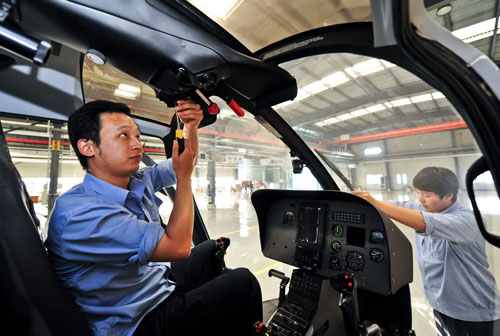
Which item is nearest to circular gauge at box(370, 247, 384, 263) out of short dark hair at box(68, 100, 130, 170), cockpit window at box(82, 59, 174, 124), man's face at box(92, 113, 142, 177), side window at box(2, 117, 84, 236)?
man's face at box(92, 113, 142, 177)

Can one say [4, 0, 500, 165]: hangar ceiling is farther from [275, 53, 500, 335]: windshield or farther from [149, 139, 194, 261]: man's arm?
[149, 139, 194, 261]: man's arm

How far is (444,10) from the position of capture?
887 mm

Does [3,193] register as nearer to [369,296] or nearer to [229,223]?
[369,296]

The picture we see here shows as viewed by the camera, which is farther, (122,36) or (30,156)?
(30,156)

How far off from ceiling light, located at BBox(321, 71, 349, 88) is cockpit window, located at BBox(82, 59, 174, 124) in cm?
126

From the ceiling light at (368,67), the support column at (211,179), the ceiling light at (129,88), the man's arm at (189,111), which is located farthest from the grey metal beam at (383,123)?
the support column at (211,179)

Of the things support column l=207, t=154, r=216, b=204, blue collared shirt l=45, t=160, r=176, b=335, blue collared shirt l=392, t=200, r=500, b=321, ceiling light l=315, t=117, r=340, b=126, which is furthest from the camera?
support column l=207, t=154, r=216, b=204

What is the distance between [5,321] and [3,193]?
1.17 feet

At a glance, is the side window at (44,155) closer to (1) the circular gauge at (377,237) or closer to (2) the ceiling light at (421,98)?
(1) the circular gauge at (377,237)

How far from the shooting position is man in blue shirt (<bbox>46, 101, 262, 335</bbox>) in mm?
779

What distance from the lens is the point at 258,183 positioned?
552 cm

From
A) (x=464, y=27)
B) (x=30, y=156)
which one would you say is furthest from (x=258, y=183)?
(x=30, y=156)

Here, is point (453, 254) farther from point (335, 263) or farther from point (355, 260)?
point (335, 263)

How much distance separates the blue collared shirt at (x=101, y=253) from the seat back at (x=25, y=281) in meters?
0.09
